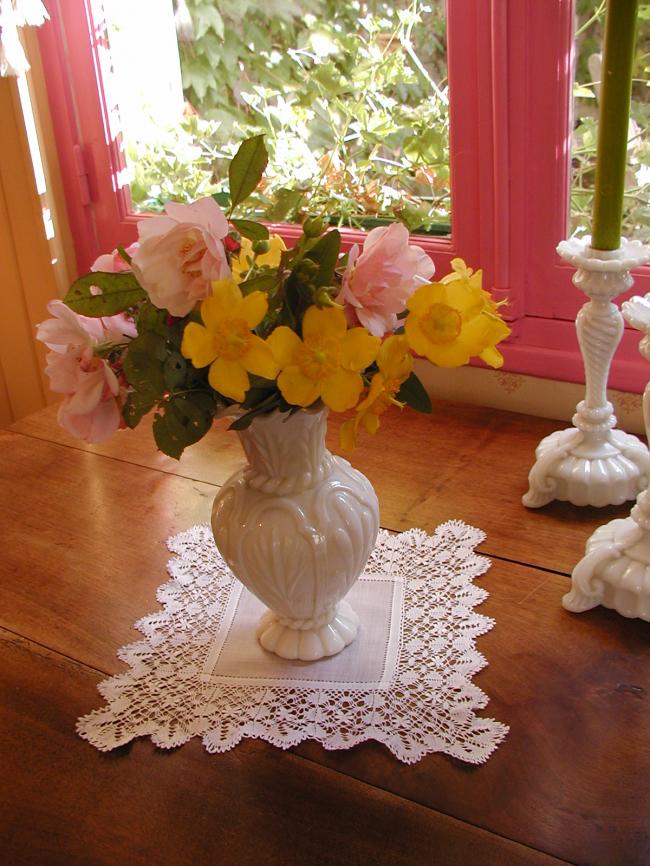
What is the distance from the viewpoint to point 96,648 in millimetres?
1006

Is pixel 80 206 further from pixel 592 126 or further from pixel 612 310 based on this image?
pixel 612 310

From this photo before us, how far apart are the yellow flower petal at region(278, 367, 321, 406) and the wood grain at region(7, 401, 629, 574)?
45 cm

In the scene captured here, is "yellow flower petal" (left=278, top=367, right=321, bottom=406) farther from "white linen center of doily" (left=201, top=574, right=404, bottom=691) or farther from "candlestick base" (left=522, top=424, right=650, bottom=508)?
"candlestick base" (left=522, top=424, right=650, bottom=508)

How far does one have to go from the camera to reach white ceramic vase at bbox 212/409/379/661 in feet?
2.84

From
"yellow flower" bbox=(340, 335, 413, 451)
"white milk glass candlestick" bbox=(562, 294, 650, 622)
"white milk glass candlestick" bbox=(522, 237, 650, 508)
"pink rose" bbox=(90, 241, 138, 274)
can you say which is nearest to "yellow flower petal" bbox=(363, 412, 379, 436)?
"yellow flower" bbox=(340, 335, 413, 451)

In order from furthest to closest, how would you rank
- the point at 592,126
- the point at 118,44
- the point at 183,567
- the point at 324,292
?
the point at 118,44
the point at 592,126
the point at 183,567
the point at 324,292

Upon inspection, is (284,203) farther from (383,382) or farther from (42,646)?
(42,646)

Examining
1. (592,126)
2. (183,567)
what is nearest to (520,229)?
(592,126)

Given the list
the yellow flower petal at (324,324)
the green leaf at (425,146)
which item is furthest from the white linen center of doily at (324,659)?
the green leaf at (425,146)

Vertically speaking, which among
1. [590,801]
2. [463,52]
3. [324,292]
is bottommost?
[590,801]

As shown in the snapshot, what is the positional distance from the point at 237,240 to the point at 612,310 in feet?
1.71

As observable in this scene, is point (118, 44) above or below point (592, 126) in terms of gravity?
above

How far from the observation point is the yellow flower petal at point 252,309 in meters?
0.71

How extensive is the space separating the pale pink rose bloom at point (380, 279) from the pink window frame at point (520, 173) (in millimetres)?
642
